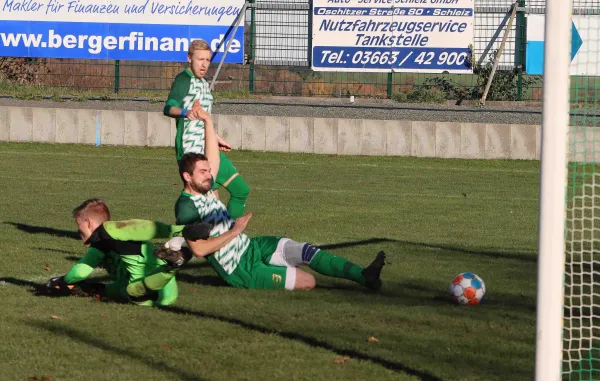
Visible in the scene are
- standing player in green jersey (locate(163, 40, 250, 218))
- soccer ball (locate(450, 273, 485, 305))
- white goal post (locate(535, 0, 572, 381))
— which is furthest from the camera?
standing player in green jersey (locate(163, 40, 250, 218))

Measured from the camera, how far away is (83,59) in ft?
91.2

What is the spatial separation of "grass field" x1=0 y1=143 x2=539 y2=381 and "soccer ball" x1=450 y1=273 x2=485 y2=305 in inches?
3.2

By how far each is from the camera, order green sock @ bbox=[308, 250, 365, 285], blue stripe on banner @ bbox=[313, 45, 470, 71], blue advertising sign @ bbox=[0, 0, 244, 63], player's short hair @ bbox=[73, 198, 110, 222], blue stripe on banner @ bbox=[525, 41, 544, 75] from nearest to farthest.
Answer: player's short hair @ bbox=[73, 198, 110, 222], green sock @ bbox=[308, 250, 365, 285], blue stripe on banner @ bbox=[313, 45, 470, 71], blue stripe on banner @ bbox=[525, 41, 544, 75], blue advertising sign @ bbox=[0, 0, 244, 63]

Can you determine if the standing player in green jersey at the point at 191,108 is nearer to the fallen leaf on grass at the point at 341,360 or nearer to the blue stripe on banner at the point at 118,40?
the fallen leaf on grass at the point at 341,360

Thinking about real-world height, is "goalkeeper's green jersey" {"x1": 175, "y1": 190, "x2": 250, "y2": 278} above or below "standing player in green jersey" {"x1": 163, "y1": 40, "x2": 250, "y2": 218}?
below

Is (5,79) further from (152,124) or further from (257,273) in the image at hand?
(257,273)

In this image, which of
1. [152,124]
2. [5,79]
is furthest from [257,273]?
[5,79]

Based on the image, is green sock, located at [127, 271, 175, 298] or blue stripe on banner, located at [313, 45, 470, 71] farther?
blue stripe on banner, located at [313, 45, 470, 71]

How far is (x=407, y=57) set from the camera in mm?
26016

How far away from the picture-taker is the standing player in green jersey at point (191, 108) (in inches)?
409

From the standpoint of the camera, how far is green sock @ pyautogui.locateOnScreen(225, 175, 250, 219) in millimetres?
10578

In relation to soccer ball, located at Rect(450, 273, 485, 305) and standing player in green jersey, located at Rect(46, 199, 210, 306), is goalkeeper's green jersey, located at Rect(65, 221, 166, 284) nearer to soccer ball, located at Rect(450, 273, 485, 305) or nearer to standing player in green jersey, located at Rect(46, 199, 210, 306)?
standing player in green jersey, located at Rect(46, 199, 210, 306)

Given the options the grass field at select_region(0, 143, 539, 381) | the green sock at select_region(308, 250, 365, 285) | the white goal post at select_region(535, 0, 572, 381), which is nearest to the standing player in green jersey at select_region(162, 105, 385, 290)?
the green sock at select_region(308, 250, 365, 285)

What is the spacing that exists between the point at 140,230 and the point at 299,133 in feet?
44.0
